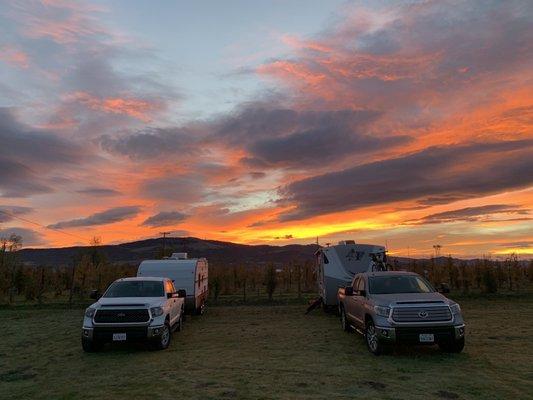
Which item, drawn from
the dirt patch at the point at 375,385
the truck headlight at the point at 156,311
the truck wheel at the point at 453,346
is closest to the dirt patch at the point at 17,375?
the truck headlight at the point at 156,311

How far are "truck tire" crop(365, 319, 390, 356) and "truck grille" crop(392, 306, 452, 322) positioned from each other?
0.77 metres

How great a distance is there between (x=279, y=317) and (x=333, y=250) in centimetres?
382

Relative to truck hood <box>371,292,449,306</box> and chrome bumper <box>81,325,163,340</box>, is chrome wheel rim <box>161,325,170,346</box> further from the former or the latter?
truck hood <box>371,292,449,306</box>

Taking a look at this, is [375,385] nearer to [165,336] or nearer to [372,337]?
[372,337]

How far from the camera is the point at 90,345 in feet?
40.6

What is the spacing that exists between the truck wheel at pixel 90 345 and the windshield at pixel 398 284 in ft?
24.6

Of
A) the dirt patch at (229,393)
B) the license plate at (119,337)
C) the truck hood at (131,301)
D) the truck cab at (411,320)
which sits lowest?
the dirt patch at (229,393)

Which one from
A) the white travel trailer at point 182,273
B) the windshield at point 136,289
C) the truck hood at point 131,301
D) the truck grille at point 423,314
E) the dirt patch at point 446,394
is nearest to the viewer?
the dirt patch at point 446,394

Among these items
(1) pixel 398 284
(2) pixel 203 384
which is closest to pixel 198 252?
(1) pixel 398 284

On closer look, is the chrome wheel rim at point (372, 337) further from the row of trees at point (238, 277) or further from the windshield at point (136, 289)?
the row of trees at point (238, 277)

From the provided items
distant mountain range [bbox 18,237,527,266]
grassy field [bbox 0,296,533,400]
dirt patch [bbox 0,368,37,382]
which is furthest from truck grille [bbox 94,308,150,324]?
distant mountain range [bbox 18,237,527,266]

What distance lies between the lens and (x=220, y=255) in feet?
554

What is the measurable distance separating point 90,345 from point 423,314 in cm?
854

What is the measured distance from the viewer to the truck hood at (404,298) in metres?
11.2
